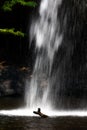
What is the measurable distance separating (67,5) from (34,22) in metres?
2.46

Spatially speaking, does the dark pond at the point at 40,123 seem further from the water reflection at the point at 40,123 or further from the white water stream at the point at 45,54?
the white water stream at the point at 45,54

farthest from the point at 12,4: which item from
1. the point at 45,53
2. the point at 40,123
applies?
the point at 40,123

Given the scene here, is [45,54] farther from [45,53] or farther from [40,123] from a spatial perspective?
[40,123]

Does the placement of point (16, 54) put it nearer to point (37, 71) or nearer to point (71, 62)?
point (37, 71)

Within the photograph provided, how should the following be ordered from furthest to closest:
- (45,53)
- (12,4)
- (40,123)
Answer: (45,53) → (12,4) → (40,123)

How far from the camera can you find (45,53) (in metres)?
23.1

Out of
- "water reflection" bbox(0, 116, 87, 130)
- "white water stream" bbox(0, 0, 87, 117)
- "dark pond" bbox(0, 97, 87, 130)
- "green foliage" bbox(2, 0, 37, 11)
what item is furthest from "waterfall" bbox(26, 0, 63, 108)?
"water reflection" bbox(0, 116, 87, 130)

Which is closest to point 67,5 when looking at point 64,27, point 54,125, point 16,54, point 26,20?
point 64,27

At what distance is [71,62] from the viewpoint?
2259 cm

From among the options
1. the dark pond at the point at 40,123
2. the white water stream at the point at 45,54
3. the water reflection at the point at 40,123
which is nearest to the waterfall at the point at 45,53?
the white water stream at the point at 45,54

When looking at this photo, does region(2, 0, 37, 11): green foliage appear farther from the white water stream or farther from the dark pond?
the dark pond

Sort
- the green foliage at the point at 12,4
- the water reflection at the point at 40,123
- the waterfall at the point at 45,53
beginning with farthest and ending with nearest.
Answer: the waterfall at the point at 45,53 → the green foliage at the point at 12,4 → the water reflection at the point at 40,123

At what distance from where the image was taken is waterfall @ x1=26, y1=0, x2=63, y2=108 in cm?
2280

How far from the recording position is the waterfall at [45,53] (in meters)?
22.8
